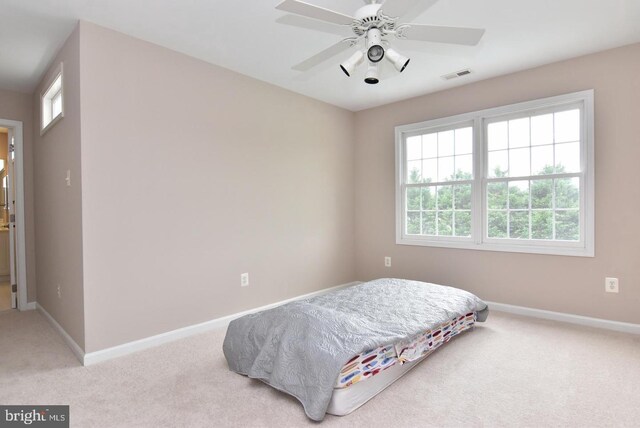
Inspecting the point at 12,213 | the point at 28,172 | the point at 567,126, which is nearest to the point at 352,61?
the point at 567,126

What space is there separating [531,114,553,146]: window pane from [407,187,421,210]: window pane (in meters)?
1.36

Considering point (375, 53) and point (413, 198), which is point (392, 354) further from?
point (413, 198)

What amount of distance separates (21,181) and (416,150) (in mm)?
4613

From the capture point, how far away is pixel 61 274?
3111mm

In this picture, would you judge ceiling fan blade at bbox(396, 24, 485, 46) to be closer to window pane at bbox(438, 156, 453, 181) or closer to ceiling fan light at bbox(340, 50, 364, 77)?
ceiling fan light at bbox(340, 50, 364, 77)

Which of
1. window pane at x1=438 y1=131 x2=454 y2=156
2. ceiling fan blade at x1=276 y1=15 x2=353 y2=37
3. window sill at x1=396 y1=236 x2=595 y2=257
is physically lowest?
window sill at x1=396 y1=236 x2=595 y2=257

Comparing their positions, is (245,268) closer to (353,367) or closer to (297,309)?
(297,309)

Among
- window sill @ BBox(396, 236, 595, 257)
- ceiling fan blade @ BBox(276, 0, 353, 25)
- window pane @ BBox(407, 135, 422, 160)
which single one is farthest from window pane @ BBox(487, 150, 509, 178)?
ceiling fan blade @ BBox(276, 0, 353, 25)

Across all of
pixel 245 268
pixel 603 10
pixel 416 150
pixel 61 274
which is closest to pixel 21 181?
pixel 61 274

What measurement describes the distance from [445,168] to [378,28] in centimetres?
269

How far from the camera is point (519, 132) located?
3746 mm

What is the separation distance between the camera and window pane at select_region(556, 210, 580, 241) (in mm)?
3418

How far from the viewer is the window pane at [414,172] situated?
4.51 m

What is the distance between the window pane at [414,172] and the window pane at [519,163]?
1.05 m
